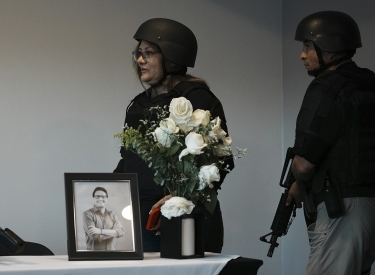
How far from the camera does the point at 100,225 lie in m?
1.79

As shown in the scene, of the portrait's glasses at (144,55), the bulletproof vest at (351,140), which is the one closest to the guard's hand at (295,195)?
the bulletproof vest at (351,140)

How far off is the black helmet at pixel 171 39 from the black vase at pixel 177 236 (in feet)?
3.02

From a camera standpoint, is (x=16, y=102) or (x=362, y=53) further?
(x=362, y=53)

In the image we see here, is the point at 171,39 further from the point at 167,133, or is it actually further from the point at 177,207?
the point at 177,207

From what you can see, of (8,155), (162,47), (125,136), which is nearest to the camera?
(125,136)

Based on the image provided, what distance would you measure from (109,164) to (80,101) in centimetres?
40

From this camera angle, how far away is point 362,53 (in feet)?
12.5

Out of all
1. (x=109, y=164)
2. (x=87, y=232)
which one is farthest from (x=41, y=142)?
(x=87, y=232)

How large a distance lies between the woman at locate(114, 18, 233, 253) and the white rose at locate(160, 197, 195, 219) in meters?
Answer: 0.59

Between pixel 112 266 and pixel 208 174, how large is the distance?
1.24 feet

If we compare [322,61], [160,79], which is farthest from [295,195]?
[160,79]

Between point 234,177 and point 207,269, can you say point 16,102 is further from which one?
point 207,269

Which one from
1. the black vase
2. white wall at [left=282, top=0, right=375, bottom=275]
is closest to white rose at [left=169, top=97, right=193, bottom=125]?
the black vase

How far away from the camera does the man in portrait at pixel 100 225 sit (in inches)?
69.9
